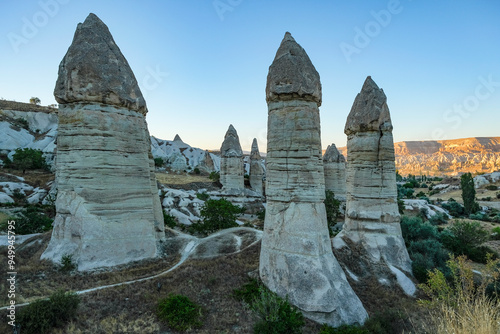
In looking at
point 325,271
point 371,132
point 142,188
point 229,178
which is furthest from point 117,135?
point 229,178

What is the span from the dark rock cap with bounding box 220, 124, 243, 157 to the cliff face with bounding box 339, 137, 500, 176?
11408cm

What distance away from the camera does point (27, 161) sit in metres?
33.0

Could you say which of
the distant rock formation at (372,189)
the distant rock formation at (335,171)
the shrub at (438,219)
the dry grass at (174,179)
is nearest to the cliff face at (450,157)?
the shrub at (438,219)

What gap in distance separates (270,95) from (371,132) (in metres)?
6.20

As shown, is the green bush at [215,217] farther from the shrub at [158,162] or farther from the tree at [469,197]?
the shrub at [158,162]

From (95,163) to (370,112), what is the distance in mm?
11712

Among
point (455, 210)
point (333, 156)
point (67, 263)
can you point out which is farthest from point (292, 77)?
point (455, 210)

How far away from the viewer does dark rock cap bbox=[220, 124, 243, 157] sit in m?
32.4

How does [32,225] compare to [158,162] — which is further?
[158,162]

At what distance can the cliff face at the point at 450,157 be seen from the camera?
117319 mm

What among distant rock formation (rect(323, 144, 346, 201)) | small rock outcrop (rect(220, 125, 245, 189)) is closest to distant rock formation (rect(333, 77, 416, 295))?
distant rock formation (rect(323, 144, 346, 201))

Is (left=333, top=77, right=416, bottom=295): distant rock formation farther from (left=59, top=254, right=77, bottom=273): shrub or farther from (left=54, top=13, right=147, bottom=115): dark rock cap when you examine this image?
(left=59, top=254, right=77, bottom=273): shrub

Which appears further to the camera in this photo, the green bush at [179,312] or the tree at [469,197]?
the tree at [469,197]

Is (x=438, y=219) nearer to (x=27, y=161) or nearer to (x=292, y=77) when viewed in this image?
(x=292, y=77)
